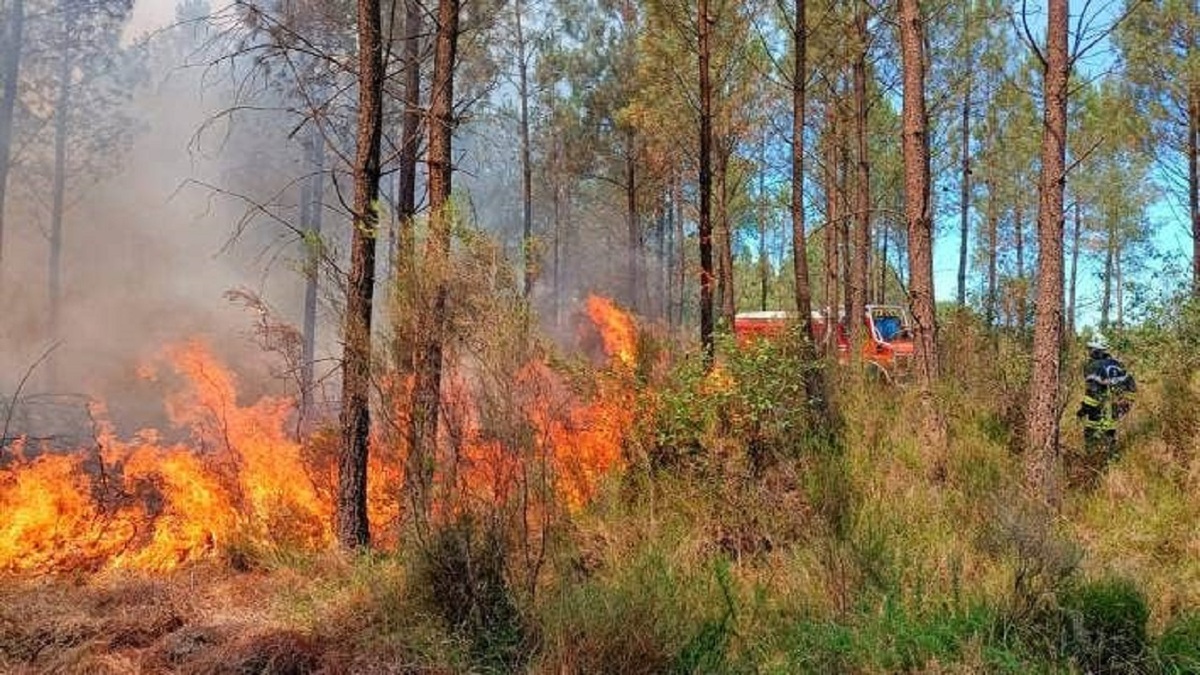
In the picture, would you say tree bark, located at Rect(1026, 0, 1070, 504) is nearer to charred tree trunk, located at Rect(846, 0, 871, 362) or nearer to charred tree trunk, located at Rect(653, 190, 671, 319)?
charred tree trunk, located at Rect(846, 0, 871, 362)

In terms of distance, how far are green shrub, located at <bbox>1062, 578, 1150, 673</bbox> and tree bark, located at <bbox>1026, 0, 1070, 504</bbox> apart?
1976 mm

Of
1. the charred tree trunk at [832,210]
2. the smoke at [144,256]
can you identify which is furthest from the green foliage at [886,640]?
the smoke at [144,256]

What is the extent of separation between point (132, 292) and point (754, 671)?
23780 millimetres

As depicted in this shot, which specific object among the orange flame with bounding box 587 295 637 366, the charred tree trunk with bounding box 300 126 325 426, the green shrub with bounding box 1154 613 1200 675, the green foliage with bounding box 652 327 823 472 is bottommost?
the green shrub with bounding box 1154 613 1200 675

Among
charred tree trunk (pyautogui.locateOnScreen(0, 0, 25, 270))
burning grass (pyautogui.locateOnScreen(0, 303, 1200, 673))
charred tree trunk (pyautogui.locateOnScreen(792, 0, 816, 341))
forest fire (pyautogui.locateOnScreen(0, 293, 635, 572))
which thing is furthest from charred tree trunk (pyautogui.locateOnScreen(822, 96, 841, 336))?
charred tree trunk (pyautogui.locateOnScreen(0, 0, 25, 270))

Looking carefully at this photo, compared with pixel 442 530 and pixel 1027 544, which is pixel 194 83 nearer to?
pixel 442 530

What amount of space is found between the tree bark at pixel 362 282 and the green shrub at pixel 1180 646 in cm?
511

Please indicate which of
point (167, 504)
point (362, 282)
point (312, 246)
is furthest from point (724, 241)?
point (167, 504)

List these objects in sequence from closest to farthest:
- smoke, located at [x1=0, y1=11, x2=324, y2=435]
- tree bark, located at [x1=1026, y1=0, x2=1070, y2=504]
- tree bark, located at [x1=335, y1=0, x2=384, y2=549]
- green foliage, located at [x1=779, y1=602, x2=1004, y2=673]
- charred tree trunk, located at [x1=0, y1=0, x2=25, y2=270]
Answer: green foliage, located at [x1=779, y1=602, x2=1004, y2=673], tree bark, located at [x1=335, y1=0, x2=384, y2=549], tree bark, located at [x1=1026, y1=0, x2=1070, y2=504], charred tree trunk, located at [x1=0, y1=0, x2=25, y2=270], smoke, located at [x1=0, y1=11, x2=324, y2=435]

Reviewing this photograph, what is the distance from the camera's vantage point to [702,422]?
6617 mm

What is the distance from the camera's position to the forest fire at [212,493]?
6195 mm

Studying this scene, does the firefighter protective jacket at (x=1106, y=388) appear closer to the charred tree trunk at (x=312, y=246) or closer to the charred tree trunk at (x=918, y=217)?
the charred tree trunk at (x=918, y=217)

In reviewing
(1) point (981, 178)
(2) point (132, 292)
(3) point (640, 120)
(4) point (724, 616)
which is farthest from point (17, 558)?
(1) point (981, 178)

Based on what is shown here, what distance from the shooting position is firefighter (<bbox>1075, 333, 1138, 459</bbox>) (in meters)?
7.34
